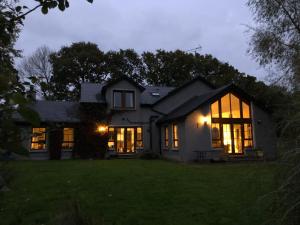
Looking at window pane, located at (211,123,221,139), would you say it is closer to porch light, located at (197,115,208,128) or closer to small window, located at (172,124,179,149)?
porch light, located at (197,115,208,128)

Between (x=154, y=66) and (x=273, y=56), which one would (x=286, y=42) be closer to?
(x=273, y=56)

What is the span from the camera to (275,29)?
1582cm

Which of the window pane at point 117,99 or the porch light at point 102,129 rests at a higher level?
the window pane at point 117,99

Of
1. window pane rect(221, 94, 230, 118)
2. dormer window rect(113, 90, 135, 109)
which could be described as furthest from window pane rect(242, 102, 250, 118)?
dormer window rect(113, 90, 135, 109)

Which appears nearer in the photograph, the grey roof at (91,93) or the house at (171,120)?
the house at (171,120)

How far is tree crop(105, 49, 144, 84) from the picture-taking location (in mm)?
37906

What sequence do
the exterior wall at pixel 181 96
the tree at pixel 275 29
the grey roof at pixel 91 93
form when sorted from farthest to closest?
the exterior wall at pixel 181 96 → the grey roof at pixel 91 93 → the tree at pixel 275 29

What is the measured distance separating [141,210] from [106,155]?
14.5 m

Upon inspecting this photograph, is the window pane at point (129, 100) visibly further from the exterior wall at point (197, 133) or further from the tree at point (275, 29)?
the tree at point (275, 29)

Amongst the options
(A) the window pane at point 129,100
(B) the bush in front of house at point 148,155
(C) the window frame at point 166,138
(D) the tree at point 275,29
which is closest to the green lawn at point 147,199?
(D) the tree at point 275,29

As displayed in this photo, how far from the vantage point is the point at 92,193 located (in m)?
7.45

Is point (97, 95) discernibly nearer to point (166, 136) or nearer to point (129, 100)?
point (129, 100)

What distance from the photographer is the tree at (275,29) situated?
50.6ft

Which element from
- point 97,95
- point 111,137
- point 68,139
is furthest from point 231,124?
point 68,139
